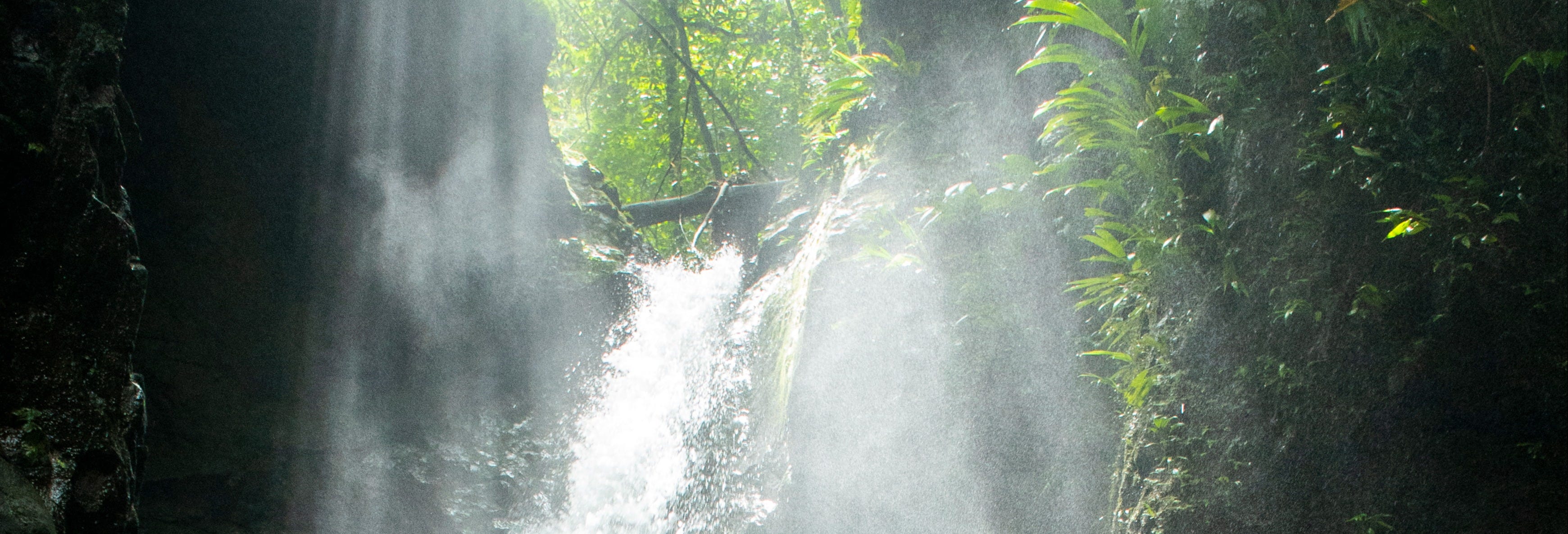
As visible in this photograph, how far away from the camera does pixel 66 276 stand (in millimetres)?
3348

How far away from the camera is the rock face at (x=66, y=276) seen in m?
3.04

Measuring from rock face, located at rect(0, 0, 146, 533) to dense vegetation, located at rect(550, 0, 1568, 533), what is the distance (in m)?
4.05

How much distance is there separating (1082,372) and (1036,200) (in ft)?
3.15

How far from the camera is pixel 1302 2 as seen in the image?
248 cm

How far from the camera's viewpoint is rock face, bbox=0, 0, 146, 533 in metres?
3.04

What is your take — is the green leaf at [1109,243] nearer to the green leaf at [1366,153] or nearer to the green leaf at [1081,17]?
the green leaf at [1081,17]

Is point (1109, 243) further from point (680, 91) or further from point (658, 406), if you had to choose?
point (680, 91)

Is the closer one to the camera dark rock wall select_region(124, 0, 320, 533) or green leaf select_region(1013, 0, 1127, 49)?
green leaf select_region(1013, 0, 1127, 49)

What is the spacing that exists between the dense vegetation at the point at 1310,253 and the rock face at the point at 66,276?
13.3ft

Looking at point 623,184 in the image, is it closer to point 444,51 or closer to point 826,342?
point 444,51

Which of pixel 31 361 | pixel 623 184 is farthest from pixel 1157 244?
pixel 623 184

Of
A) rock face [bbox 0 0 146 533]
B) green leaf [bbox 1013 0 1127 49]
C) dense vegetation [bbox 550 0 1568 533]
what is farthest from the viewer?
green leaf [bbox 1013 0 1127 49]

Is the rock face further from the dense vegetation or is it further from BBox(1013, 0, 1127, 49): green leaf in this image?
BBox(1013, 0, 1127, 49): green leaf

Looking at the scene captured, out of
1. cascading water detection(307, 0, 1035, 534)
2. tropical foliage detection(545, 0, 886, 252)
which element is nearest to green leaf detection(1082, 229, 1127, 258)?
cascading water detection(307, 0, 1035, 534)
